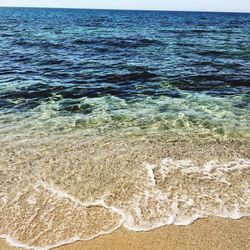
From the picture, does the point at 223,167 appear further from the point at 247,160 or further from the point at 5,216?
the point at 5,216

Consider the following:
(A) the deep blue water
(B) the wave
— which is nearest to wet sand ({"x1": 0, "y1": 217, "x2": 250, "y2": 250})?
(B) the wave

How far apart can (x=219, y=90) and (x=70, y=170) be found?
29.5ft

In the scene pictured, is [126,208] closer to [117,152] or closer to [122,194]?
[122,194]

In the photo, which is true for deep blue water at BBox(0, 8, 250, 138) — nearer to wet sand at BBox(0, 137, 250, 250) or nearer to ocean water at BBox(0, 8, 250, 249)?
ocean water at BBox(0, 8, 250, 249)

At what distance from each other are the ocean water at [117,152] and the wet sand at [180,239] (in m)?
0.15

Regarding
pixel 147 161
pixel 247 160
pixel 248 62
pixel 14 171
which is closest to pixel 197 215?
pixel 147 161

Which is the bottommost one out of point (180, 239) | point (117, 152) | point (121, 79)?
point (121, 79)

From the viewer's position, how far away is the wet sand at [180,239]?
4.84 metres

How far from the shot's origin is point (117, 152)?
782cm

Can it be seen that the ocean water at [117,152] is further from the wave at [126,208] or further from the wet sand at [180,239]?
the wet sand at [180,239]

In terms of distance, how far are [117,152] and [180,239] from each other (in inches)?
126

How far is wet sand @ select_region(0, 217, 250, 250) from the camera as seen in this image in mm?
4840

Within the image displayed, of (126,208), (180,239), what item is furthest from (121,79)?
(180,239)

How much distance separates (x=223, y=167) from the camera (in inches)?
281
